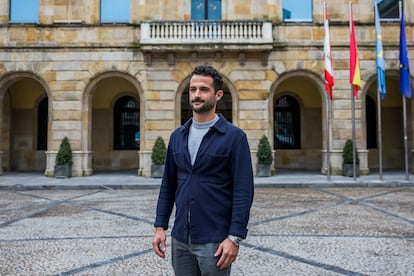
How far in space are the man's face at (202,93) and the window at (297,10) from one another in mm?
16239

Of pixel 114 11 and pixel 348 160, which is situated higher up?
pixel 114 11

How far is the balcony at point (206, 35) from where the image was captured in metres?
16.3

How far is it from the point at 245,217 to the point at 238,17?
635 inches

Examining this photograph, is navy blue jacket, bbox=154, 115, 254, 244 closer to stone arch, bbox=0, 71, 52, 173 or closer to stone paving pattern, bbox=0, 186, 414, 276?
stone paving pattern, bbox=0, 186, 414, 276

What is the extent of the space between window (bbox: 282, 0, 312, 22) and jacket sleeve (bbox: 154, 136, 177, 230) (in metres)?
16.2

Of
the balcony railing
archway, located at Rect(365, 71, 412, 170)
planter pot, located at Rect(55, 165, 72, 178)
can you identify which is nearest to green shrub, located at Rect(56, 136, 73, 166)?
planter pot, located at Rect(55, 165, 72, 178)

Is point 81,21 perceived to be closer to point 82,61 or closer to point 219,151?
point 82,61

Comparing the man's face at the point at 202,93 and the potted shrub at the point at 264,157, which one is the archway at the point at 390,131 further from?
the man's face at the point at 202,93

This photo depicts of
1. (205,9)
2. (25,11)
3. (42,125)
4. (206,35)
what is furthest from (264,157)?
(25,11)

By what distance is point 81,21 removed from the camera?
17000mm

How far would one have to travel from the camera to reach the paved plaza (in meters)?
4.50

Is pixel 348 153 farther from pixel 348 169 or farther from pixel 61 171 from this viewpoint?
pixel 61 171

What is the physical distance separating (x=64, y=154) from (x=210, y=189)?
48.8 feet

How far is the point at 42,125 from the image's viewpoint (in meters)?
20.6
